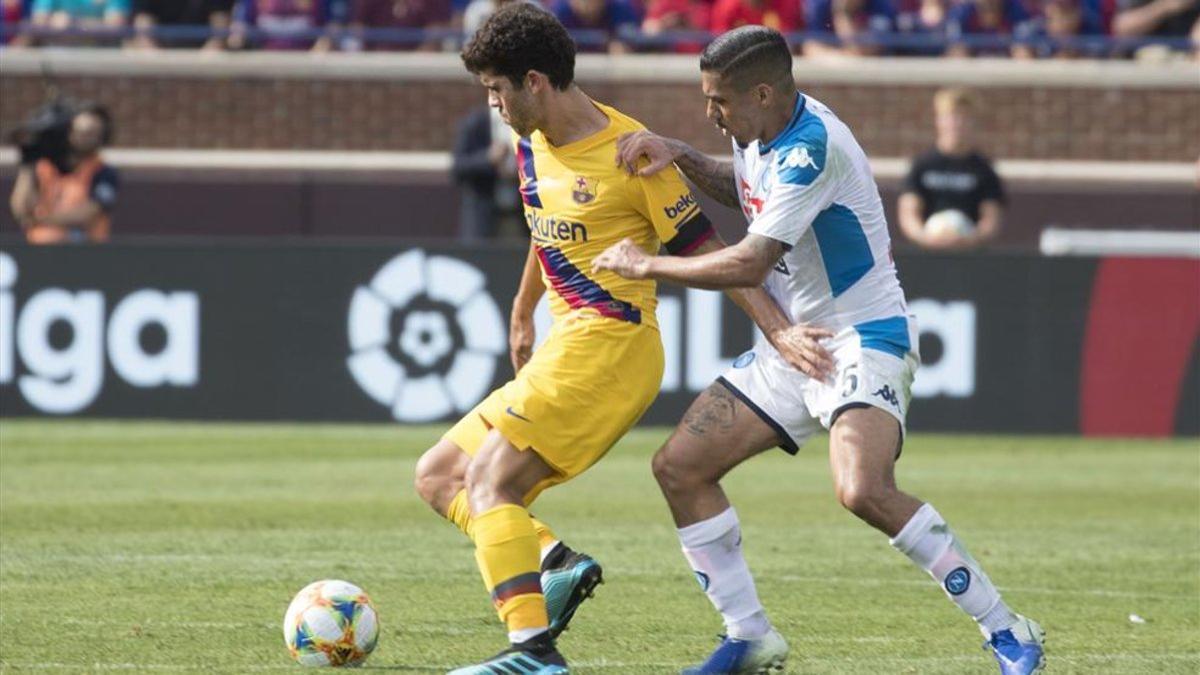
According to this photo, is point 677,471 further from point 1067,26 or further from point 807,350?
point 1067,26

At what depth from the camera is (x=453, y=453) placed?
762cm

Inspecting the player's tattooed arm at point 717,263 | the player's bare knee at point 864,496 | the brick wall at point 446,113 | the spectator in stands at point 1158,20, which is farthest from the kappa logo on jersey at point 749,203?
the spectator in stands at point 1158,20

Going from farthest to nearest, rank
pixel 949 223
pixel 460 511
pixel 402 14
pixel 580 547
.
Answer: pixel 402 14
pixel 949 223
pixel 580 547
pixel 460 511

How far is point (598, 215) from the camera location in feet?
24.1

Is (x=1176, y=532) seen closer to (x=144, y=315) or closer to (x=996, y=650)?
(x=996, y=650)

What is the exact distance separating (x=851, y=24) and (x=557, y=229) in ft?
47.2

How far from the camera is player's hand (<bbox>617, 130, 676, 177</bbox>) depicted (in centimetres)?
724

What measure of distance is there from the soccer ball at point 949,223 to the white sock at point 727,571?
32.2 feet

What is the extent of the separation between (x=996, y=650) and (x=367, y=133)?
617 inches

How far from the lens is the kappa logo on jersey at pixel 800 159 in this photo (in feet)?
23.3

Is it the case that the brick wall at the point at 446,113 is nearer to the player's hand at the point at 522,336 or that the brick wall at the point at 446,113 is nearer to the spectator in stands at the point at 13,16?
the spectator in stands at the point at 13,16

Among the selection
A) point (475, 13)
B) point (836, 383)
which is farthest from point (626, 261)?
point (475, 13)

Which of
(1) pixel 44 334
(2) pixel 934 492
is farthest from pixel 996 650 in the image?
(1) pixel 44 334

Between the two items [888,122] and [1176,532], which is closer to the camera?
[1176,532]
